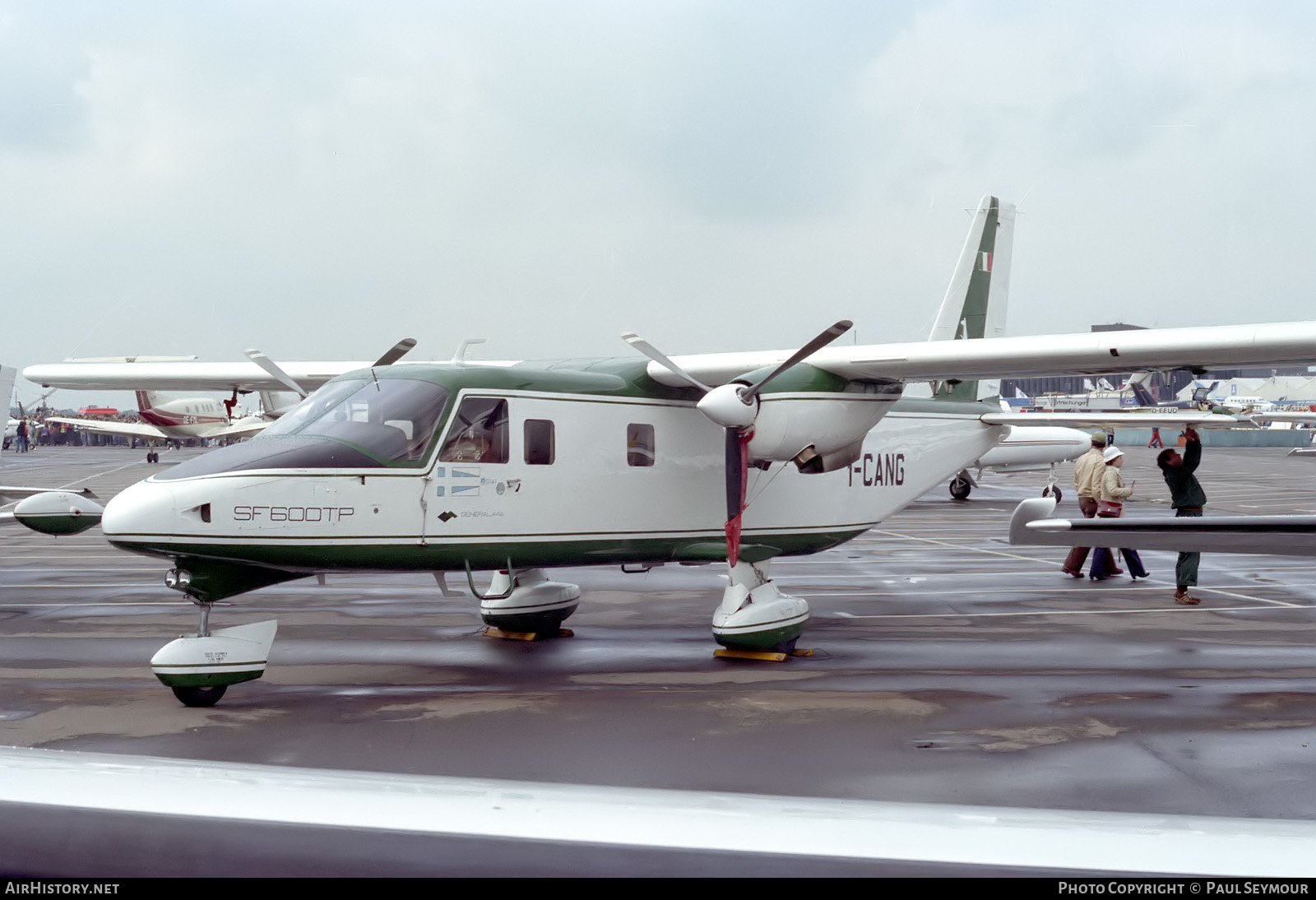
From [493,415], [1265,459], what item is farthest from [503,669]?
[1265,459]

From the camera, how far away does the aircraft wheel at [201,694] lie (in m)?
8.10

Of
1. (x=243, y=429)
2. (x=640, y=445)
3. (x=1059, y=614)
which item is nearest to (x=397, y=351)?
(x=640, y=445)

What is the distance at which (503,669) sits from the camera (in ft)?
32.3

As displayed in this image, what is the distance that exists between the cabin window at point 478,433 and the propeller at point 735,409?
5.15 feet

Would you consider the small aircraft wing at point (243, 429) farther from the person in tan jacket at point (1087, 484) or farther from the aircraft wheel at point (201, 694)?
the person in tan jacket at point (1087, 484)

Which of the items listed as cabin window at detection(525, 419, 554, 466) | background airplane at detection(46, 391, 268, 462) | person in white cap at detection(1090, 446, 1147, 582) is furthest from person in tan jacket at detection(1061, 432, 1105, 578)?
background airplane at detection(46, 391, 268, 462)

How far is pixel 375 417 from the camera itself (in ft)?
29.8

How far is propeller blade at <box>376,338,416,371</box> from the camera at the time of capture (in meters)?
11.1

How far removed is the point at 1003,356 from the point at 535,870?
9806mm

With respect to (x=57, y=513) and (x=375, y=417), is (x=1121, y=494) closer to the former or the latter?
(x=375, y=417)

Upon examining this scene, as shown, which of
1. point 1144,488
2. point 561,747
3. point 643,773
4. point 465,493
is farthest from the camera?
point 1144,488

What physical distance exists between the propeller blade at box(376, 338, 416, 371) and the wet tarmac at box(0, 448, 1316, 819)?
2867mm

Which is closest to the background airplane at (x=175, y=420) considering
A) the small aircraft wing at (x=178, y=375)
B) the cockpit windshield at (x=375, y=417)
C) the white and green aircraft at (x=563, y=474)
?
the small aircraft wing at (x=178, y=375)

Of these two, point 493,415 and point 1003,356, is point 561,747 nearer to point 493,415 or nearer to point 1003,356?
point 493,415
